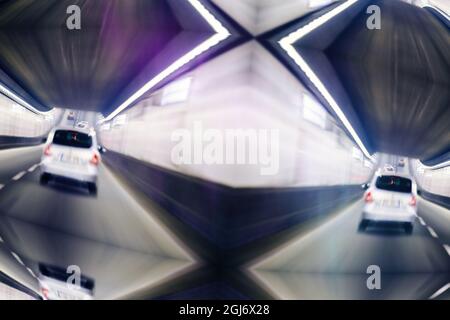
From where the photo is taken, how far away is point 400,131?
1.78m

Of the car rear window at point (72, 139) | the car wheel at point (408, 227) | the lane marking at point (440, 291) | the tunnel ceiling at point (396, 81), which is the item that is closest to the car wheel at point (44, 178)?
the car rear window at point (72, 139)

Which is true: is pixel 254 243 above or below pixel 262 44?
below

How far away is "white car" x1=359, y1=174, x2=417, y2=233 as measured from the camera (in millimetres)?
1723

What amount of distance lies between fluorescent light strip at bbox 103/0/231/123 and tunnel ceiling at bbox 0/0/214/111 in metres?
0.03

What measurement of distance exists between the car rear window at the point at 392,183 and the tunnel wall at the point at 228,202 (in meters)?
0.11

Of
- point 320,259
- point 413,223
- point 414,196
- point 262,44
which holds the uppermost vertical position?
point 262,44

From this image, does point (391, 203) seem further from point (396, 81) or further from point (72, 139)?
point (72, 139)

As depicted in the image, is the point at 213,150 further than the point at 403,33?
No

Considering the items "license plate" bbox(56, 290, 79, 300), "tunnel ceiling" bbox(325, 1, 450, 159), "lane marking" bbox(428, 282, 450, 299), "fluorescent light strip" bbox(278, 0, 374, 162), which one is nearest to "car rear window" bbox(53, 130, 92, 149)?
"license plate" bbox(56, 290, 79, 300)

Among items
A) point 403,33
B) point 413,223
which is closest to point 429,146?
point 413,223

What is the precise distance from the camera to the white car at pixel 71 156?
1705 mm

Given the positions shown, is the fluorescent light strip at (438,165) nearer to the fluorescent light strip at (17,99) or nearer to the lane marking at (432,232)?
the lane marking at (432,232)

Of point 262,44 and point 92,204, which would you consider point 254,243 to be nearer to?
point 92,204
